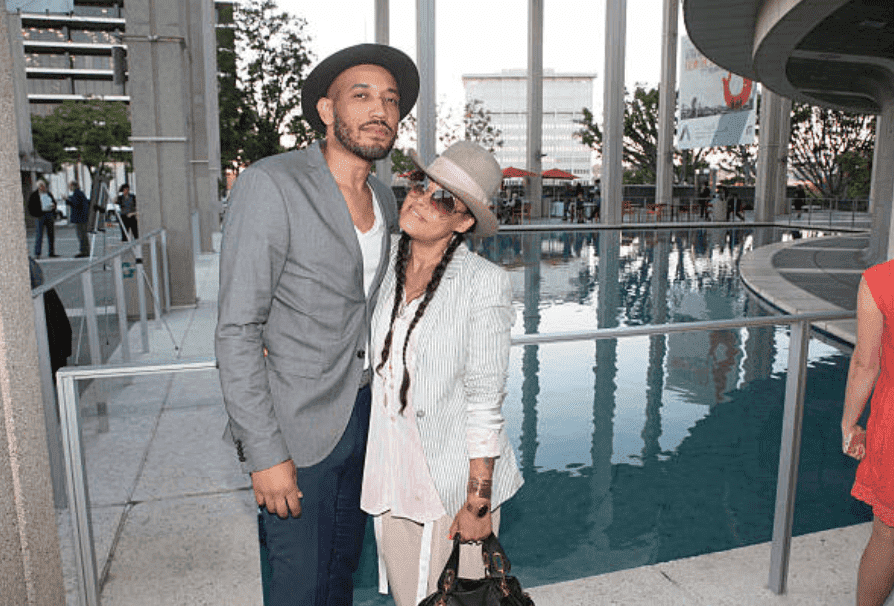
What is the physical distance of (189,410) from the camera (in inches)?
237

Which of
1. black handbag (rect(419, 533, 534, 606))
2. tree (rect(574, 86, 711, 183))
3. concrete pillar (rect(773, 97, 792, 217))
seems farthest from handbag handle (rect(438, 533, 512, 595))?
tree (rect(574, 86, 711, 183))

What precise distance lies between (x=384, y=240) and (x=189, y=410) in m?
4.49

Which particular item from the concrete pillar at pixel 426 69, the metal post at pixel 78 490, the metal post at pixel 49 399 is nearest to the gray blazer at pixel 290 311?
the metal post at pixel 78 490

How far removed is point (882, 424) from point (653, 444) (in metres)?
3.67

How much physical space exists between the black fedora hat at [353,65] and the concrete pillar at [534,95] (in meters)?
33.3

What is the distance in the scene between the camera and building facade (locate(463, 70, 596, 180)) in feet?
485

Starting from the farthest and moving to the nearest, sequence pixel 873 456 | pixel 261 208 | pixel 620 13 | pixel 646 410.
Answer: pixel 620 13, pixel 646 410, pixel 873 456, pixel 261 208

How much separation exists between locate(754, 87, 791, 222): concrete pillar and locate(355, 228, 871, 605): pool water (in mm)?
24643

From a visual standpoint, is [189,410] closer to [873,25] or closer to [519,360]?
[519,360]

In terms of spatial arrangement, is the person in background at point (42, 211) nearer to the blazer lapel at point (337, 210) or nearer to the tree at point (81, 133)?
the blazer lapel at point (337, 210)

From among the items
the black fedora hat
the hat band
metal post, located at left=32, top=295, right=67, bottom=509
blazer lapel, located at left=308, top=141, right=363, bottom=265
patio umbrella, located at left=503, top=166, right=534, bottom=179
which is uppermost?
patio umbrella, located at left=503, top=166, right=534, bottom=179

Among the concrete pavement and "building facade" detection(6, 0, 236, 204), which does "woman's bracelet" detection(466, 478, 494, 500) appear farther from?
"building facade" detection(6, 0, 236, 204)

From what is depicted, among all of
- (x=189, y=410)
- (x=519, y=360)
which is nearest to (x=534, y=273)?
(x=519, y=360)

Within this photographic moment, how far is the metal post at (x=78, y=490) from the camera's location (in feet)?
7.46
